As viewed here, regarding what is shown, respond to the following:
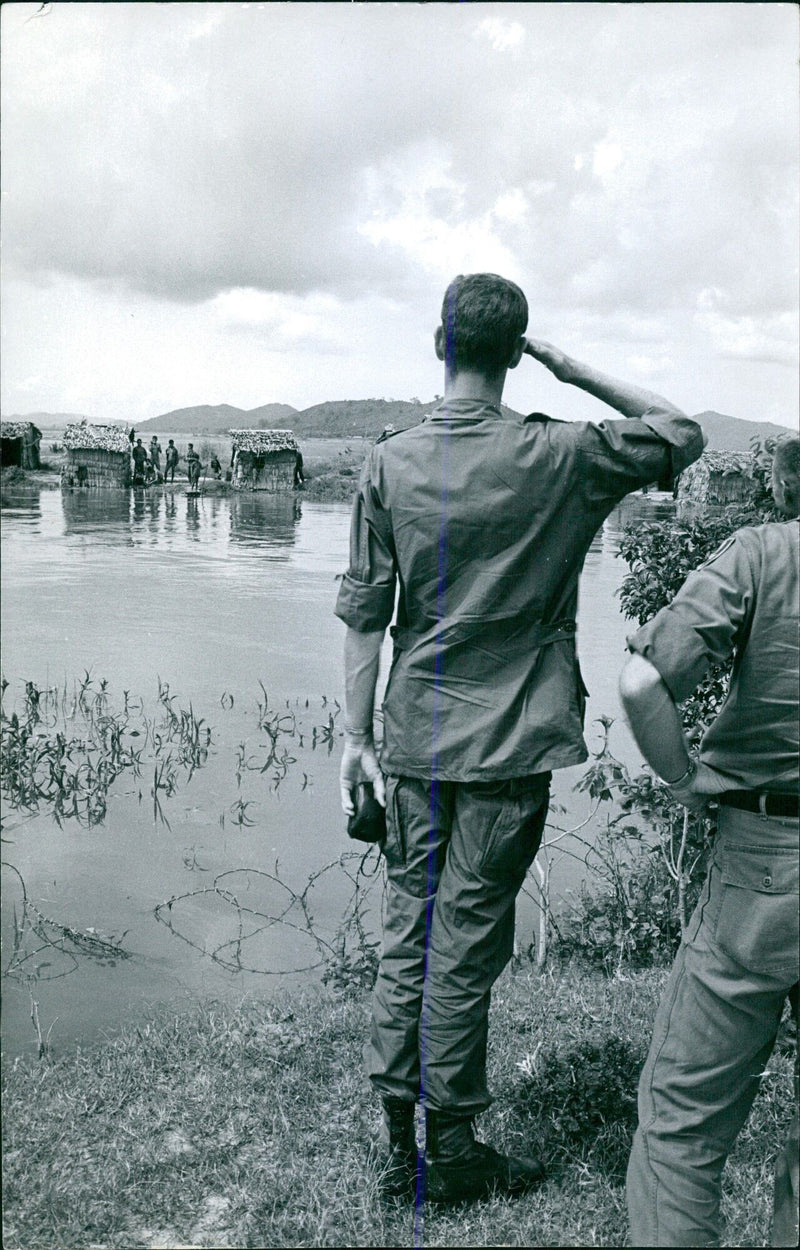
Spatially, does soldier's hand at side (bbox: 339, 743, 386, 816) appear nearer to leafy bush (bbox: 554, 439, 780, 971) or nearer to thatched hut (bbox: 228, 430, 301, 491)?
leafy bush (bbox: 554, 439, 780, 971)

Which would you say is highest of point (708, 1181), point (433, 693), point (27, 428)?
point (27, 428)

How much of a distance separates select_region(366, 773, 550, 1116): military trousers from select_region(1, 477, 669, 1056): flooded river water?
2.07 metres

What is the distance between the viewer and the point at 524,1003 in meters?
3.98

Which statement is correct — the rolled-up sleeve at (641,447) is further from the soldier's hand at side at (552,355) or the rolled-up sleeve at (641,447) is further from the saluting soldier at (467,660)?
the soldier's hand at side at (552,355)

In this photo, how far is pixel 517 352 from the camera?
8.94ft

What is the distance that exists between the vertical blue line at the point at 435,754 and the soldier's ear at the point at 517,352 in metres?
0.16

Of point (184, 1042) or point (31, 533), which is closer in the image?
point (184, 1042)

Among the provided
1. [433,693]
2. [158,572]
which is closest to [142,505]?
[158,572]

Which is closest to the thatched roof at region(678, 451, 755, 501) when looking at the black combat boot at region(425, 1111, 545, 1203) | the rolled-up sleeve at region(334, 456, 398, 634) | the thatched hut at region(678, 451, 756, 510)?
the thatched hut at region(678, 451, 756, 510)

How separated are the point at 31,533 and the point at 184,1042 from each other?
8.71 meters

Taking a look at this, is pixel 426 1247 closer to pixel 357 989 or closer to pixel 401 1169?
pixel 401 1169

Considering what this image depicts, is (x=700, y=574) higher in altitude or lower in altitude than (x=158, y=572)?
higher

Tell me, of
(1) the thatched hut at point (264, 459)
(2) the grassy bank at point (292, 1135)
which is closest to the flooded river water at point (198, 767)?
(2) the grassy bank at point (292, 1135)

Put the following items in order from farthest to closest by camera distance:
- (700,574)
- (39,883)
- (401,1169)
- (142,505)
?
(142,505)
(39,883)
(401,1169)
(700,574)
